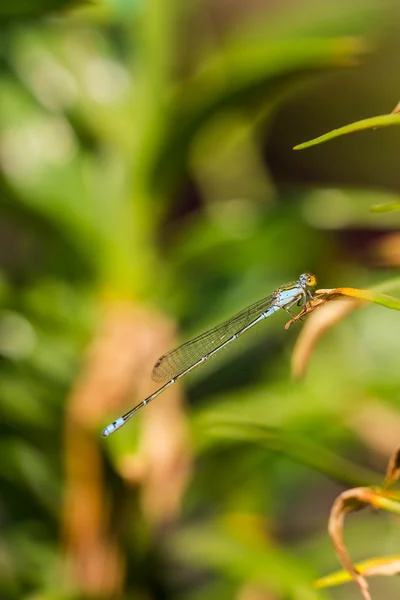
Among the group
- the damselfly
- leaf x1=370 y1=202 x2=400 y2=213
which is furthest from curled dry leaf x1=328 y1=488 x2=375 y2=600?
the damselfly

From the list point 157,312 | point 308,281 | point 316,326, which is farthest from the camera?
point 157,312

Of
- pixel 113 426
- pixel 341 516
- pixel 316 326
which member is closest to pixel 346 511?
pixel 341 516

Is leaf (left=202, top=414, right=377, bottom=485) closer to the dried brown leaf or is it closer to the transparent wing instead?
the dried brown leaf

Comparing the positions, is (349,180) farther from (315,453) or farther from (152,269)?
(315,453)

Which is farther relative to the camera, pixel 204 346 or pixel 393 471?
pixel 204 346

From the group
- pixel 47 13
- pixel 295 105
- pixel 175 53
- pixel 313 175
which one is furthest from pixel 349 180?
pixel 47 13

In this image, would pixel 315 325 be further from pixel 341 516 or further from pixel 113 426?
pixel 113 426

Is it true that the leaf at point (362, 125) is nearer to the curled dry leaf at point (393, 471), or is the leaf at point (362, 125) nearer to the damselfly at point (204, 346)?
the curled dry leaf at point (393, 471)
